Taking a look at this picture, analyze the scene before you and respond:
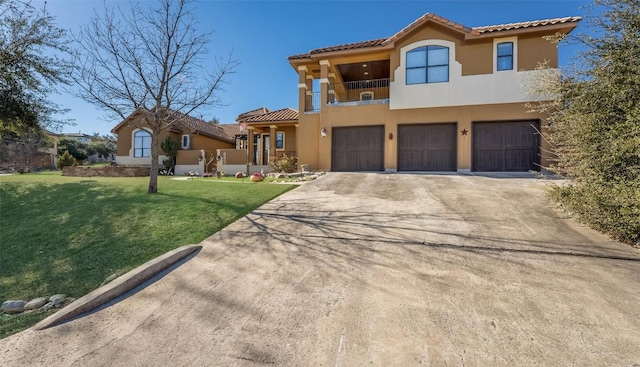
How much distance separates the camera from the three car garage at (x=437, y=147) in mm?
12531

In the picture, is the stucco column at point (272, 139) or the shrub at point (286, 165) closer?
the shrub at point (286, 165)

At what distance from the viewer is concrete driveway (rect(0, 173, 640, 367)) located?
240 centimetres

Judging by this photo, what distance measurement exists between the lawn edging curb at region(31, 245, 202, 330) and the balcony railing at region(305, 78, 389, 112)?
39.7ft

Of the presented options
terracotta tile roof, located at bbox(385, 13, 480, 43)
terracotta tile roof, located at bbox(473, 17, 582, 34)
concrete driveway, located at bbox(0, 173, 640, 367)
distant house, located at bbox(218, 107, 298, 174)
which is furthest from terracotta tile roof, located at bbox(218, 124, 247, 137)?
concrete driveway, located at bbox(0, 173, 640, 367)

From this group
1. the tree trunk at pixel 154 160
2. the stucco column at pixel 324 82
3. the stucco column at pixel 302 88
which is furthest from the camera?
the stucco column at pixel 302 88

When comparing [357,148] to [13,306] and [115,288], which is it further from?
[13,306]

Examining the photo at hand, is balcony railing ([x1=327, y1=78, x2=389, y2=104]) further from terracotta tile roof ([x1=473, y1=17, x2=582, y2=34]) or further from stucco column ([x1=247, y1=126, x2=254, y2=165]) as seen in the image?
stucco column ([x1=247, y1=126, x2=254, y2=165])

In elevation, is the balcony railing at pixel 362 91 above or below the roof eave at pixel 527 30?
below

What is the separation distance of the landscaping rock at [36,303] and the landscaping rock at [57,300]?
8cm

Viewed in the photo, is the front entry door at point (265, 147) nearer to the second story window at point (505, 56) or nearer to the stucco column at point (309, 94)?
the stucco column at point (309, 94)

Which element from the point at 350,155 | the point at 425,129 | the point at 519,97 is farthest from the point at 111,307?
the point at 519,97

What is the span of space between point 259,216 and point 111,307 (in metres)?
3.46

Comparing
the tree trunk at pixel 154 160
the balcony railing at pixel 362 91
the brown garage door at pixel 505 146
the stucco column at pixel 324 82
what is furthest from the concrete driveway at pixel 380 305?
the balcony railing at pixel 362 91

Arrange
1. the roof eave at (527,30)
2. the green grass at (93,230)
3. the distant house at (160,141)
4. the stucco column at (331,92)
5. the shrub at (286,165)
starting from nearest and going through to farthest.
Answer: the green grass at (93,230)
the roof eave at (527,30)
the stucco column at (331,92)
the shrub at (286,165)
the distant house at (160,141)
